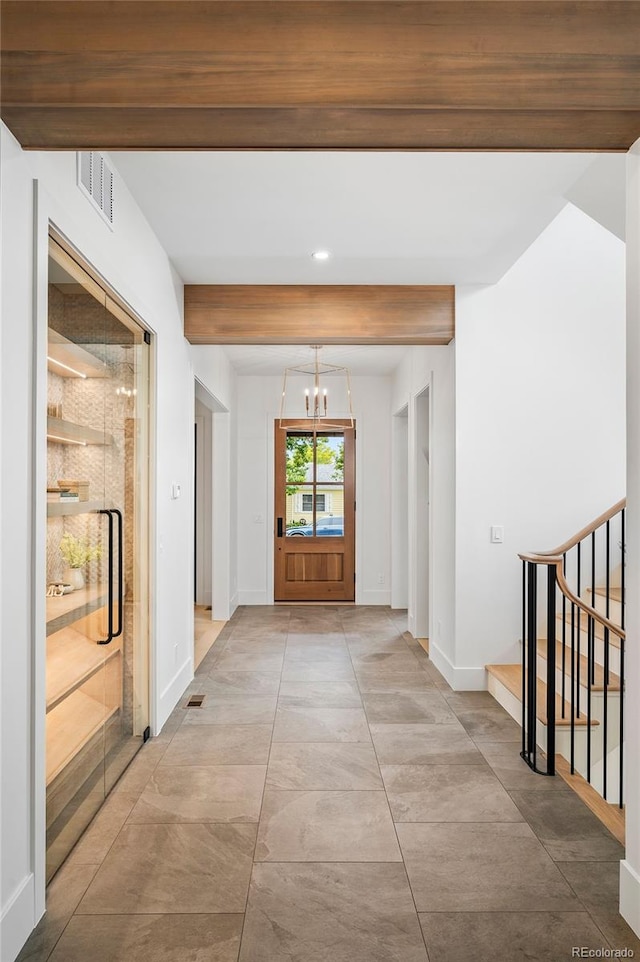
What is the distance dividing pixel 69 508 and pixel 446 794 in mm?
2006

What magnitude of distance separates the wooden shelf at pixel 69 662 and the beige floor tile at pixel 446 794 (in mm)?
1384

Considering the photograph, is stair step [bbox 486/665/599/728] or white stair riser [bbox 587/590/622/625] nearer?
stair step [bbox 486/665/599/728]

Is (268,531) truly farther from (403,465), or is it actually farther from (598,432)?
(598,432)

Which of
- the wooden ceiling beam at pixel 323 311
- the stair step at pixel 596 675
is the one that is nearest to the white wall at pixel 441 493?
the wooden ceiling beam at pixel 323 311

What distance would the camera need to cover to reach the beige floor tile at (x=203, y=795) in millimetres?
2775

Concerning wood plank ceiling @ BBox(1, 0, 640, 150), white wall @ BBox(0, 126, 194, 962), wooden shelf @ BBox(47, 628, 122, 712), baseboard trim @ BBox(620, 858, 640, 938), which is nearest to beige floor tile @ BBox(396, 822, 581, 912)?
baseboard trim @ BBox(620, 858, 640, 938)

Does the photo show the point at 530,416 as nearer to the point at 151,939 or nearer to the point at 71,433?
the point at 71,433

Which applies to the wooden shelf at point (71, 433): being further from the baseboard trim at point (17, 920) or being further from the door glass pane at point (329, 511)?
the door glass pane at point (329, 511)

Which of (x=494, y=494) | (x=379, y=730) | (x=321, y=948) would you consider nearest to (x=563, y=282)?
(x=494, y=494)

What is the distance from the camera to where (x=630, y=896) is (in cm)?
204

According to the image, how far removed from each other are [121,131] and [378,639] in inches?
195

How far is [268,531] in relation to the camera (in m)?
7.96

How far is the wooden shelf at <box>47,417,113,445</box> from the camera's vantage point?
2326 millimetres

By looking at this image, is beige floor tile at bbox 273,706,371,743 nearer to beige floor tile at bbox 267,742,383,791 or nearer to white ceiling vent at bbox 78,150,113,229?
beige floor tile at bbox 267,742,383,791
